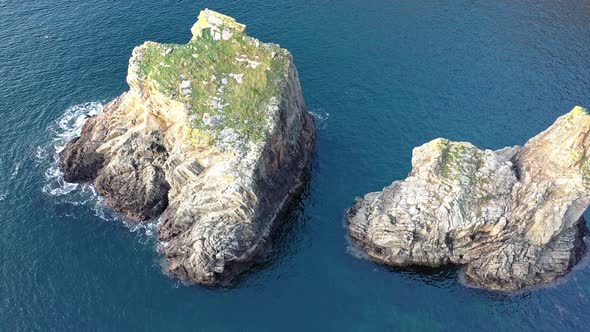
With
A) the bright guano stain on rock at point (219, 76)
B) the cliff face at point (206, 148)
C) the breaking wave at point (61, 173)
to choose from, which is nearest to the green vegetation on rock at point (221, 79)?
the bright guano stain on rock at point (219, 76)

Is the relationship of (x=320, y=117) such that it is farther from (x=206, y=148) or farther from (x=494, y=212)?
(x=494, y=212)

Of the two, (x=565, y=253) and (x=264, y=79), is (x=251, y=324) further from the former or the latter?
(x=565, y=253)

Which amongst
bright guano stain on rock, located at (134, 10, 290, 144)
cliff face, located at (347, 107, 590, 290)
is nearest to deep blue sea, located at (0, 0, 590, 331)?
cliff face, located at (347, 107, 590, 290)

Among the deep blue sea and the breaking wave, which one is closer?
the deep blue sea

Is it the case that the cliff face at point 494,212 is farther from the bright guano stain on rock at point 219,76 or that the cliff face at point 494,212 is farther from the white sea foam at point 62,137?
the white sea foam at point 62,137

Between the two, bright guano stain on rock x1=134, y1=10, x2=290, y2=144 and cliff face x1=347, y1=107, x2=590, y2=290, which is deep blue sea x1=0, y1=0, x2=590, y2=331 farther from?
bright guano stain on rock x1=134, y1=10, x2=290, y2=144

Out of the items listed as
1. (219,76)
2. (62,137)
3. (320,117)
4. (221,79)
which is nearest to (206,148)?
(221,79)

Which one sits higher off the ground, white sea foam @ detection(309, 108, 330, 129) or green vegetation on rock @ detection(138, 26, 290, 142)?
green vegetation on rock @ detection(138, 26, 290, 142)
